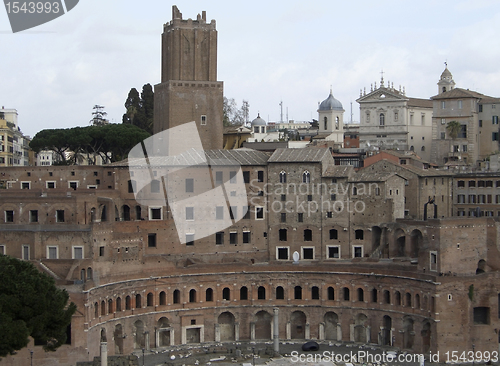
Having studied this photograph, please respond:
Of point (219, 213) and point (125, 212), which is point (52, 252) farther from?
point (219, 213)

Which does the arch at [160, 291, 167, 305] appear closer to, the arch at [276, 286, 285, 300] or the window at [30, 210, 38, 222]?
→ the arch at [276, 286, 285, 300]

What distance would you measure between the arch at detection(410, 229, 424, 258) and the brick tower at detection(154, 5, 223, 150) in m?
18.2

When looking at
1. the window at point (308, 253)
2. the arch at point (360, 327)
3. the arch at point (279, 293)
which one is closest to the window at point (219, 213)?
the window at point (308, 253)

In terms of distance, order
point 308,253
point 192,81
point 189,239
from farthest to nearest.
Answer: point 192,81, point 308,253, point 189,239

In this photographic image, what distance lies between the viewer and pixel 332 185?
237ft

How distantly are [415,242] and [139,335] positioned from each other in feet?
71.3

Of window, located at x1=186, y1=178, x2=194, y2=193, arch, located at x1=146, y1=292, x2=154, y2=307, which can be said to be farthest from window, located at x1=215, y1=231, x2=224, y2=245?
arch, located at x1=146, y1=292, x2=154, y2=307

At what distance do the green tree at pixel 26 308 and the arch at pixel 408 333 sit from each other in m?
24.5

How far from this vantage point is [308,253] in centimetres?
7275

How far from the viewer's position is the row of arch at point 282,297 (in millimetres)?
63844

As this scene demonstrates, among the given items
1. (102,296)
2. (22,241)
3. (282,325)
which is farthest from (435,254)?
(22,241)

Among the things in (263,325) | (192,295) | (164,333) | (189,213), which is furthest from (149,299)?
(263,325)

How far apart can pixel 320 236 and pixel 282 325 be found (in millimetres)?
8003

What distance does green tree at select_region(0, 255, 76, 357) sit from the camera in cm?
4919
